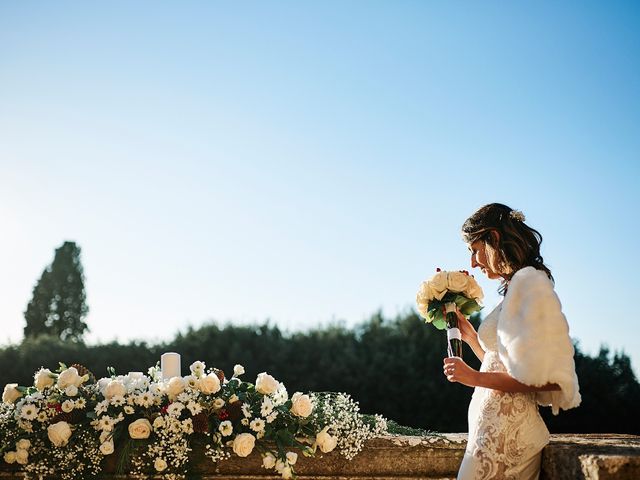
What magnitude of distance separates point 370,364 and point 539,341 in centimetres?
996

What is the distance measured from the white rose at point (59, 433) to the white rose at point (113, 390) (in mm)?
269

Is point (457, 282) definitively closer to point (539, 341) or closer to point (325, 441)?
point (539, 341)

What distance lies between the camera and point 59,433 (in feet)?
10.3

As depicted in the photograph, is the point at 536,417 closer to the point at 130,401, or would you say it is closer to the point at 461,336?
the point at 461,336

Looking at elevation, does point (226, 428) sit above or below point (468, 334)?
below

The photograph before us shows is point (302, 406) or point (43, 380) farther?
point (43, 380)

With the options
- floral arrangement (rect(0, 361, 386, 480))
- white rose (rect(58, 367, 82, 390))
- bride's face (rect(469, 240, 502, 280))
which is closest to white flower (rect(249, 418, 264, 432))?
floral arrangement (rect(0, 361, 386, 480))

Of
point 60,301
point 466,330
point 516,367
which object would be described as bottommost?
point 516,367

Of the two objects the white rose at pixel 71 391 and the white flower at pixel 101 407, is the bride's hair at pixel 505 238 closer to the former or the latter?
the white flower at pixel 101 407

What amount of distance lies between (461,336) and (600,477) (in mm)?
1232

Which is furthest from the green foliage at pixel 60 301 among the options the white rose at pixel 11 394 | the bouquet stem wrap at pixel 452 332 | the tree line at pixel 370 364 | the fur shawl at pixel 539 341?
the fur shawl at pixel 539 341

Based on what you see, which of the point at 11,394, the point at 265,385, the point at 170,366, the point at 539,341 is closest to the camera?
the point at 539,341

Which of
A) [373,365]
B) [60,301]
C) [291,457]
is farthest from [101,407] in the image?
[60,301]

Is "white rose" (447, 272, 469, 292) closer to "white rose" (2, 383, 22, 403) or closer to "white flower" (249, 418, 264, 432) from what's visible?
"white flower" (249, 418, 264, 432)
